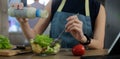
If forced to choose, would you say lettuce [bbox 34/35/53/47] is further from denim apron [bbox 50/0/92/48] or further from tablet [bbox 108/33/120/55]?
denim apron [bbox 50/0/92/48]

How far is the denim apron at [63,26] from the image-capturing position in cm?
142

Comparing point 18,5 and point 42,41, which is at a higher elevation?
point 18,5

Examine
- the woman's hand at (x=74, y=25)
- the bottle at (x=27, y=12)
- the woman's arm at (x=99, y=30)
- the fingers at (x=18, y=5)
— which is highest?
the fingers at (x=18, y=5)

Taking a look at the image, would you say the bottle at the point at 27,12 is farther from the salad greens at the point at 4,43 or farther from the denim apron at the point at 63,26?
the denim apron at the point at 63,26

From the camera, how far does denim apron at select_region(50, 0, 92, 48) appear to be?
1419 millimetres

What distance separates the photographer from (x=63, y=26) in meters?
1.46

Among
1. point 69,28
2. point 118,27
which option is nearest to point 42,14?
point 69,28

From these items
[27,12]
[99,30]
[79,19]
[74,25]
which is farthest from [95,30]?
[27,12]

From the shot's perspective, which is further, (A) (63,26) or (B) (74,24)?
(A) (63,26)

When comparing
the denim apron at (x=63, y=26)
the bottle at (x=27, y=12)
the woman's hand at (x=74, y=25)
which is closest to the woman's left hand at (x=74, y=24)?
the woman's hand at (x=74, y=25)

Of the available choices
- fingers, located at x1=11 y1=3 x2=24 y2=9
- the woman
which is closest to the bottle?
fingers, located at x1=11 y1=3 x2=24 y2=9

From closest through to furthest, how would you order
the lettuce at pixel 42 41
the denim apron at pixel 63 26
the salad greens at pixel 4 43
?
the lettuce at pixel 42 41 < the salad greens at pixel 4 43 < the denim apron at pixel 63 26

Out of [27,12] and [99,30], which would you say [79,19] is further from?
[27,12]

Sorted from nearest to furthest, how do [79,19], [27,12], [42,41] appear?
1. [42,41]
2. [27,12]
3. [79,19]
